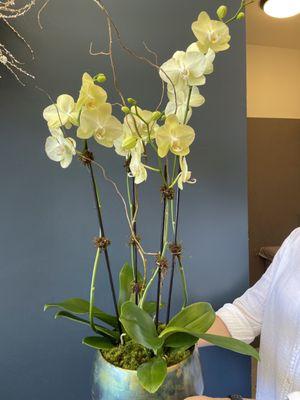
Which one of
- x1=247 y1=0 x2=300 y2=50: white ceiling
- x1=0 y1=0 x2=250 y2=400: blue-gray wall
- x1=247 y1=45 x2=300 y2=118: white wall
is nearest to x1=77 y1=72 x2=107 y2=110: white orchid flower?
x1=0 y1=0 x2=250 y2=400: blue-gray wall

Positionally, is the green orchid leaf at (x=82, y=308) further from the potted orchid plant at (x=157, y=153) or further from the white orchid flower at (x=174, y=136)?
the white orchid flower at (x=174, y=136)

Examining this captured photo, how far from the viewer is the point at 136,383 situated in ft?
1.47

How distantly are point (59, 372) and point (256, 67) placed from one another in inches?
106

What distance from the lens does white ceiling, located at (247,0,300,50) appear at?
2.32 m

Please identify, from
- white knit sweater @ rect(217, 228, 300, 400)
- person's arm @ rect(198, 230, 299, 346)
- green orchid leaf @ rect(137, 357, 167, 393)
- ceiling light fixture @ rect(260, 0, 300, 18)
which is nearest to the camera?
green orchid leaf @ rect(137, 357, 167, 393)

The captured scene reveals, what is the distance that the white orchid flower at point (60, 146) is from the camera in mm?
473

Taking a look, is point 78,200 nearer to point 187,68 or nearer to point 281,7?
point 187,68

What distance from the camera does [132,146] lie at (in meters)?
0.45

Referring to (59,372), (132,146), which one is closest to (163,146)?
(132,146)

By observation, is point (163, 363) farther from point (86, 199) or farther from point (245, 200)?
point (245, 200)

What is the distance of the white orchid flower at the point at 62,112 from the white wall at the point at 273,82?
8.25ft

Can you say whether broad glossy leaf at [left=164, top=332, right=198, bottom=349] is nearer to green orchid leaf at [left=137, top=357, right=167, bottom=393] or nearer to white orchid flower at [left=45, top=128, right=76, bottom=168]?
green orchid leaf at [left=137, top=357, right=167, bottom=393]

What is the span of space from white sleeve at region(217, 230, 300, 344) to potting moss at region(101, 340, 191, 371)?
0.47 metres

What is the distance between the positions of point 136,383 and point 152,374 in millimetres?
39
